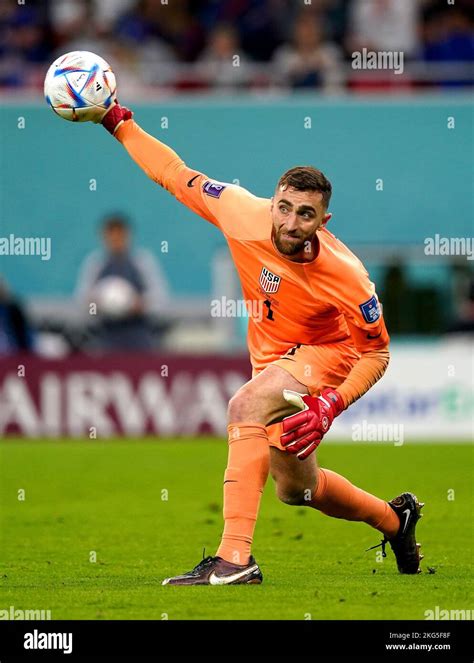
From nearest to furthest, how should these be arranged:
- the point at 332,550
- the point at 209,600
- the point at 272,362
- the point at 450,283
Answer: the point at 209,600
the point at 272,362
the point at 332,550
the point at 450,283

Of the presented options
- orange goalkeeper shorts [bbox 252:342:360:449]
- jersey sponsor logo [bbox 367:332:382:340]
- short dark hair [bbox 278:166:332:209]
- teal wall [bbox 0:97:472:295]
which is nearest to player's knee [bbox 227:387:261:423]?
orange goalkeeper shorts [bbox 252:342:360:449]

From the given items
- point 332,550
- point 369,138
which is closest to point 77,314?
point 369,138

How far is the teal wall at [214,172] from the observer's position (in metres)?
22.0

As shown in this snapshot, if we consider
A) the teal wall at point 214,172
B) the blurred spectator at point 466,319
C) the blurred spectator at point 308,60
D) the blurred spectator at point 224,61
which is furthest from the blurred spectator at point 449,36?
the blurred spectator at point 466,319

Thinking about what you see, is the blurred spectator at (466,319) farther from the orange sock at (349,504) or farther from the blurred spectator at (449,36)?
the orange sock at (349,504)

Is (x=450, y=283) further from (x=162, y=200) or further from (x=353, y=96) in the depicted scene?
(x=162, y=200)

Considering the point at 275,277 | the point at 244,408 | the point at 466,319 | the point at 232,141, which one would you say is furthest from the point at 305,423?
the point at 232,141

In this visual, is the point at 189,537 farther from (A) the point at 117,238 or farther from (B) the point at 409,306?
(B) the point at 409,306

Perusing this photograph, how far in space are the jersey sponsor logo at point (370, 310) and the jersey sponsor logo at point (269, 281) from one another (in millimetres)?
570

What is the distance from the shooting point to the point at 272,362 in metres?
8.20

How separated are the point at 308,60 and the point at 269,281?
1306 cm

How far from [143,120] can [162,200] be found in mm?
1218

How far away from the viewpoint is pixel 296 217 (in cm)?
777

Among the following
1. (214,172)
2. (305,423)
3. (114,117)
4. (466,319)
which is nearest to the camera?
(305,423)
